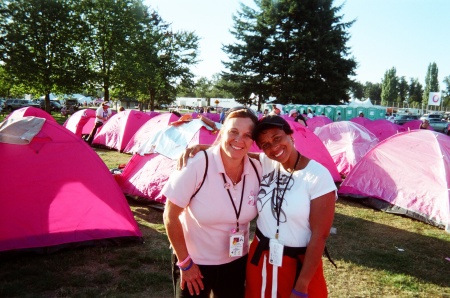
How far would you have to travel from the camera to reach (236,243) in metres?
2.12

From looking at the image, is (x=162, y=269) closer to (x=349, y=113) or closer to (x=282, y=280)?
(x=282, y=280)

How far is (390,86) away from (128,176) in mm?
88920

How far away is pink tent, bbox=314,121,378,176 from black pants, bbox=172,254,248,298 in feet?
24.7

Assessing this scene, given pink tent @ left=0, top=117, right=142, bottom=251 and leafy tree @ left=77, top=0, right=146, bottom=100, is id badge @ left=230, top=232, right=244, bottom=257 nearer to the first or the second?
pink tent @ left=0, top=117, right=142, bottom=251

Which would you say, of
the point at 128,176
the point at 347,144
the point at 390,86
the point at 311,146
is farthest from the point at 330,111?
the point at 390,86

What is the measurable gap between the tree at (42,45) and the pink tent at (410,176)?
22.3m

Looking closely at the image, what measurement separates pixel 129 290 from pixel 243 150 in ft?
7.85

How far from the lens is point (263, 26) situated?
107 ft

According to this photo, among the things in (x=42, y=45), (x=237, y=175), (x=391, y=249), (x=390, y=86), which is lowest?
(x=391, y=249)

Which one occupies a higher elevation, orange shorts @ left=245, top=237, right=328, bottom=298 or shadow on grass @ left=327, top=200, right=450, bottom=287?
orange shorts @ left=245, top=237, right=328, bottom=298

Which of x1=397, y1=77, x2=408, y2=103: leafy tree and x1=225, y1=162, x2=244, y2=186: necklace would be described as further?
x1=397, y1=77, x2=408, y2=103: leafy tree

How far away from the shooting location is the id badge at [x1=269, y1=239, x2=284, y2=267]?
1945mm

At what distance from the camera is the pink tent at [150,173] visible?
6.26m

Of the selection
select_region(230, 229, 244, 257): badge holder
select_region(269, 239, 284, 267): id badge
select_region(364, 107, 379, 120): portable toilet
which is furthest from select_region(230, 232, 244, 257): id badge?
select_region(364, 107, 379, 120): portable toilet
